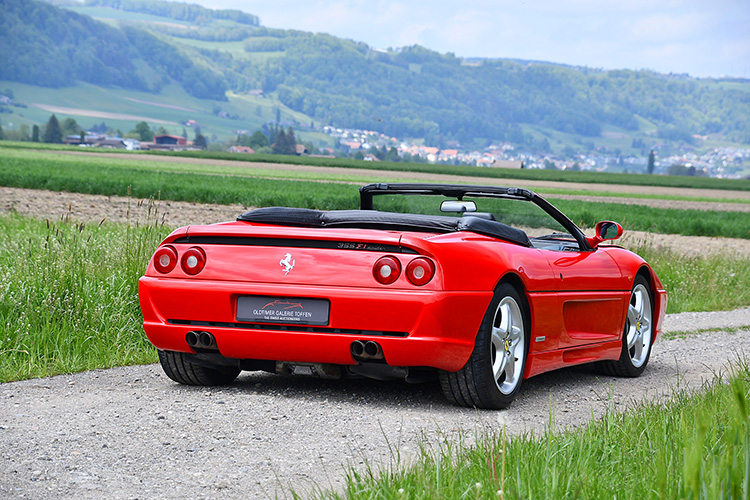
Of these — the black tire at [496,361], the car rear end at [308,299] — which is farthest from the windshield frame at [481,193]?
the car rear end at [308,299]

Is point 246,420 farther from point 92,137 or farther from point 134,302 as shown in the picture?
point 92,137

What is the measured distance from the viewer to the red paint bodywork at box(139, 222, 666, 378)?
4.74 m

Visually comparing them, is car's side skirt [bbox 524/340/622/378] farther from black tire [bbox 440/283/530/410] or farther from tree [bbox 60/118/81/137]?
tree [bbox 60/118/81/137]

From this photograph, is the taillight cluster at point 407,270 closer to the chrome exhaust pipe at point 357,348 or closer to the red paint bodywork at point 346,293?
the red paint bodywork at point 346,293

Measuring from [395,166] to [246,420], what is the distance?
8986cm

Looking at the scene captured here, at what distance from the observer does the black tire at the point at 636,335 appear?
22.4 ft

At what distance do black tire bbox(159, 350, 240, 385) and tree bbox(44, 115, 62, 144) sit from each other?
178351mm

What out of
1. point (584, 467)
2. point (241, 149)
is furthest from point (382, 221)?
point (241, 149)

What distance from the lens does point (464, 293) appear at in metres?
4.81

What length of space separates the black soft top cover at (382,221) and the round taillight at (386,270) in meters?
0.51

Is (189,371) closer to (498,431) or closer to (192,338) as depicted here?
(192,338)

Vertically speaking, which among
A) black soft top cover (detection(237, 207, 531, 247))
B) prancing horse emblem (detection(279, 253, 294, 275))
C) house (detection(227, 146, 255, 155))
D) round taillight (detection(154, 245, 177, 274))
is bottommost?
house (detection(227, 146, 255, 155))

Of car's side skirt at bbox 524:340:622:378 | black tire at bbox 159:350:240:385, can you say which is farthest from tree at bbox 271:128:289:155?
black tire at bbox 159:350:240:385

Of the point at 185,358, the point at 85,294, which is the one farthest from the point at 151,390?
the point at 85,294
